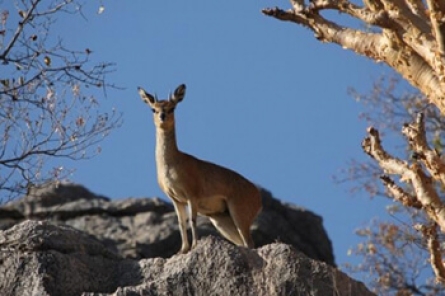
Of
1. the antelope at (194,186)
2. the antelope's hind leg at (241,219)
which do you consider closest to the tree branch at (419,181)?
the antelope at (194,186)

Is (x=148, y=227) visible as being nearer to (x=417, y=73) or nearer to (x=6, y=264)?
(x=6, y=264)

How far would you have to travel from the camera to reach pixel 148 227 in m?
29.8

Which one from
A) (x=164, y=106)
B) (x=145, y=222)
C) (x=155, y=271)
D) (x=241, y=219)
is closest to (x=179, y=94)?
(x=164, y=106)

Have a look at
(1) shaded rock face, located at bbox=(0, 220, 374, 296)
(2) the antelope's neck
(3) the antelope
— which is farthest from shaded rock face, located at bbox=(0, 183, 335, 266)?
(1) shaded rock face, located at bbox=(0, 220, 374, 296)

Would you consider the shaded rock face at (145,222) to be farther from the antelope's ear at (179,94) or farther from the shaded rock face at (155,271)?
the shaded rock face at (155,271)

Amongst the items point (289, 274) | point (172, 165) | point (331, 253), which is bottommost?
point (289, 274)

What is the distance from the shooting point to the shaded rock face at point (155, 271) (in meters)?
16.0

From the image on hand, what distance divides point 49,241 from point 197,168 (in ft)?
12.6

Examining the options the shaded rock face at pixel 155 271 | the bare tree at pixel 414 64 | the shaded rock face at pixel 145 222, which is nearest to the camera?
the bare tree at pixel 414 64

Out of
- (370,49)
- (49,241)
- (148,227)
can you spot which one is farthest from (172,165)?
(148,227)

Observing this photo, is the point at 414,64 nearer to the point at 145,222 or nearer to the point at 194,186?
the point at 194,186

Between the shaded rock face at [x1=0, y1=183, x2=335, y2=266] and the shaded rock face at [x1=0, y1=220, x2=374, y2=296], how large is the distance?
11.2 m

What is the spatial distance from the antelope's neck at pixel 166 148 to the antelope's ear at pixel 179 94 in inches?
19.2

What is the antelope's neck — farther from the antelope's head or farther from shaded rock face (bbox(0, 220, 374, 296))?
shaded rock face (bbox(0, 220, 374, 296))
